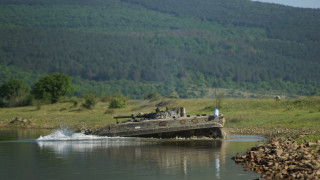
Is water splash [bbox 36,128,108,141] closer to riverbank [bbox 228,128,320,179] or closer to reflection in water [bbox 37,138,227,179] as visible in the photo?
reflection in water [bbox 37,138,227,179]

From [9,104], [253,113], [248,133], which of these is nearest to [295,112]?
[253,113]

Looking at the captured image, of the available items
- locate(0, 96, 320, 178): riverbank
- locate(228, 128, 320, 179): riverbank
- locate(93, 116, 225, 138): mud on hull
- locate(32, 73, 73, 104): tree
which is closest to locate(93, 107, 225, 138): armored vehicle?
locate(93, 116, 225, 138): mud on hull

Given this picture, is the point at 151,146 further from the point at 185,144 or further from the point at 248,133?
the point at 248,133

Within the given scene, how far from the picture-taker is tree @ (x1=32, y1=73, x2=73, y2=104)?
107812mm

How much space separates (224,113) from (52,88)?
5145 centimetres

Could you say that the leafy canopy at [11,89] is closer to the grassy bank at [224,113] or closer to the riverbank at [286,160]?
the grassy bank at [224,113]

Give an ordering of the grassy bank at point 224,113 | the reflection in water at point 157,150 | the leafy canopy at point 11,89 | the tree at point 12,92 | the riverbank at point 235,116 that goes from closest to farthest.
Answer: the reflection in water at point 157,150 → the riverbank at point 235,116 → the grassy bank at point 224,113 → the tree at point 12,92 → the leafy canopy at point 11,89

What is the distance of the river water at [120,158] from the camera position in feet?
90.7

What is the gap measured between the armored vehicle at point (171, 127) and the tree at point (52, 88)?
207ft

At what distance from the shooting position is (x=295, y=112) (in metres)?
62.0

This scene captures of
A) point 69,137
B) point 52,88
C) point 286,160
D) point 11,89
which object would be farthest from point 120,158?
point 11,89

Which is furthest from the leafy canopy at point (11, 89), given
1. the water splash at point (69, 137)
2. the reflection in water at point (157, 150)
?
the reflection in water at point (157, 150)

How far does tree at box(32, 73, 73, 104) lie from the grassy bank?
1301cm

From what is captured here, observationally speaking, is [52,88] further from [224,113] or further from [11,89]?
[224,113]
